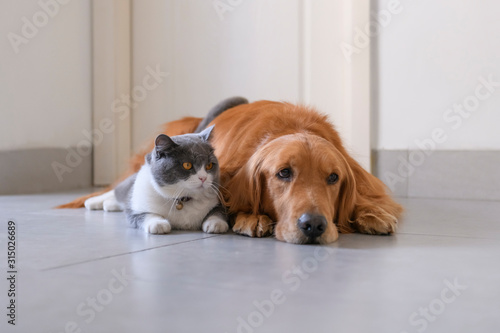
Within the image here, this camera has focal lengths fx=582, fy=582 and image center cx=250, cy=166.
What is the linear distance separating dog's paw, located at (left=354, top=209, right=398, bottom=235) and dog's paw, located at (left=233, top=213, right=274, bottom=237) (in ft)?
1.14

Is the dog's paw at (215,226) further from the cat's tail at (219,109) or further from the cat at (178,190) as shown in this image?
the cat's tail at (219,109)

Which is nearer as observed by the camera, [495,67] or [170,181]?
[170,181]

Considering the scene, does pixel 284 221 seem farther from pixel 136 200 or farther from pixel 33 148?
pixel 33 148

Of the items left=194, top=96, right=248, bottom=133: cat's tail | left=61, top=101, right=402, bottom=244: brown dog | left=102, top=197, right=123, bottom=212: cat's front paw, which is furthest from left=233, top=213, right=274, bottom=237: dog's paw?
left=194, top=96, right=248, bottom=133: cat's tail

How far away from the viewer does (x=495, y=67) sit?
10.7ft

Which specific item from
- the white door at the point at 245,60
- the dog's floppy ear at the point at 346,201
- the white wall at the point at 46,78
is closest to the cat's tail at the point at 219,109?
the white door at the point at 245,60

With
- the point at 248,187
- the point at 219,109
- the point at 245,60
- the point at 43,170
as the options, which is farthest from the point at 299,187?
the point at 43,170

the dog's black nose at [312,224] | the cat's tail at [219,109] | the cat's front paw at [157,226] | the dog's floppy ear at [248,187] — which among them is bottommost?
the cat's front paw at [157,226]

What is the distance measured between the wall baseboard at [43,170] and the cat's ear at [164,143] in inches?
78.8

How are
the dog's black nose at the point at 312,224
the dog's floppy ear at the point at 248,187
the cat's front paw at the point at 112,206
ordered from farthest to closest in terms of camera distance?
the cat's front paw at the point at 112,206
the dog's floppy ear at the point at 248,187
the dog's black nose at the point at 312,224

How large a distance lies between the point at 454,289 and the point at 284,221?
0.75 metres

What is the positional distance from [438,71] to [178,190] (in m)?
2.00

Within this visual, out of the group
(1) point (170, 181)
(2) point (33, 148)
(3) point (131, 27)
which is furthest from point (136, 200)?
(3) point (131, 27)

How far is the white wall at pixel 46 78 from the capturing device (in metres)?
3.64
